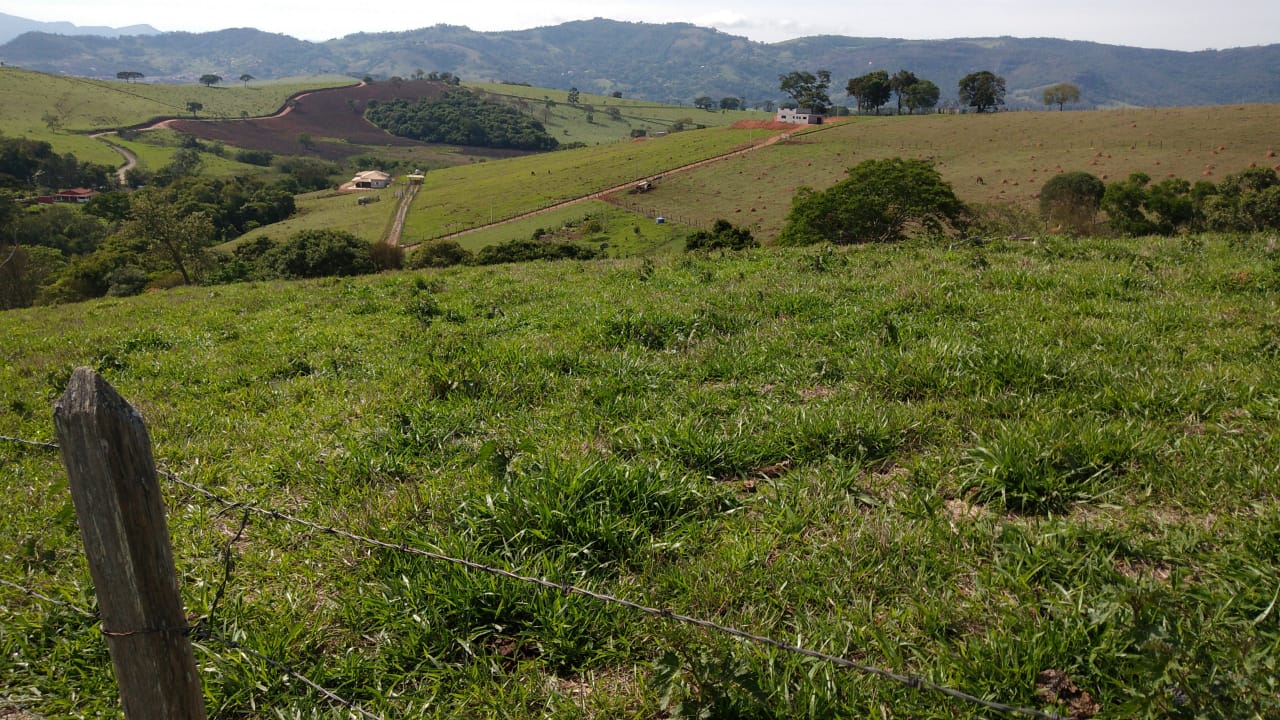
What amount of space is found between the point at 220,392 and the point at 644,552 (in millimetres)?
7255

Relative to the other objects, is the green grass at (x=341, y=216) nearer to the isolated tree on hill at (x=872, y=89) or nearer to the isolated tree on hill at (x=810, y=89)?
the isolated tree on hill at (x=810, y=89)

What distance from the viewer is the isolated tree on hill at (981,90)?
497ft

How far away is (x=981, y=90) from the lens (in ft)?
497

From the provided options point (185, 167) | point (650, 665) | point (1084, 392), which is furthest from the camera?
point (185, 167)

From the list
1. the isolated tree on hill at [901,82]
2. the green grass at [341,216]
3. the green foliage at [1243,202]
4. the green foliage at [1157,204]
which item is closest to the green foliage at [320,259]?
the green grass at [341,216]

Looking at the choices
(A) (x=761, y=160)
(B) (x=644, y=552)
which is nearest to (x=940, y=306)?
(B) (x=644, y=552)

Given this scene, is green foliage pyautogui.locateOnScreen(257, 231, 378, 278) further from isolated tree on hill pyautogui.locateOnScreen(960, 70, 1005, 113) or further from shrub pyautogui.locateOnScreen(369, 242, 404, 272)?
isolated tree on hill pyautogui.locateOnScreen(960, 70, 1005, 113)

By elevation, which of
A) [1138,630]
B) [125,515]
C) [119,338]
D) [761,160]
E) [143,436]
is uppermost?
[761,160]

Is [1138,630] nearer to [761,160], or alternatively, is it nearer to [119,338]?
[119,338]

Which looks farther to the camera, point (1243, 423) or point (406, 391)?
point (406, 391)

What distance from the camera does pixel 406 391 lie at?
787 cm

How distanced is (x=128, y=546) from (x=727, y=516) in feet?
12.0

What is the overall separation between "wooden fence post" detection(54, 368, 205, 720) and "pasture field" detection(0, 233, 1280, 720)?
1082mm

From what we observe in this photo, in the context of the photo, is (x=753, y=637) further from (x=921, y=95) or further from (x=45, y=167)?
(x=921, y=95)
